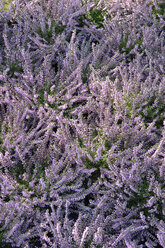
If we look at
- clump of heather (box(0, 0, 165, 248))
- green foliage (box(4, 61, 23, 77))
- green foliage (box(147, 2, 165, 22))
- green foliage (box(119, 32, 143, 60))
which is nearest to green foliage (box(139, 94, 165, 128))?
clump of heather (box(0, 0, 165, 248))

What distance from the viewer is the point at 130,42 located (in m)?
2.32

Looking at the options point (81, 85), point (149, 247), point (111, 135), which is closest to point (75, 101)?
point (81, 85)

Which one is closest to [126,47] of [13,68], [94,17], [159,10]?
[94,17]

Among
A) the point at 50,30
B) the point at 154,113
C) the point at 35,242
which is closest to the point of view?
the point at 35,242

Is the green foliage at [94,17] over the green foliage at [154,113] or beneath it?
over

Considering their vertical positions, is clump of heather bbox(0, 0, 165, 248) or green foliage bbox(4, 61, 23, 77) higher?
green foliage bbox(4, 61, 23, 77)

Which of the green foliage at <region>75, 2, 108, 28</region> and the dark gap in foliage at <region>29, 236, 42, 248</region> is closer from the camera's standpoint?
the dark gap in foliage at <region>29, 236, 42, 248</region>

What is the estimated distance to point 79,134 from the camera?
180 centimetres

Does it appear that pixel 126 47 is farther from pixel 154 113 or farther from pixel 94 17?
pixel 154 113

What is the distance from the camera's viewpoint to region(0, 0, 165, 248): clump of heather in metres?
1.51

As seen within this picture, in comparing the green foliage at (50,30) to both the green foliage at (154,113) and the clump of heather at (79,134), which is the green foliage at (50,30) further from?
the green foliage at (154,113)

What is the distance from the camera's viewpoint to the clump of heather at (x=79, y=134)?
59.6 inches

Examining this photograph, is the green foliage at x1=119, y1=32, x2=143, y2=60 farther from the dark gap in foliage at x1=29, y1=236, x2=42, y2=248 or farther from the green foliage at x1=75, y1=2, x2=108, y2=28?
the dark gap in foliage at x1=29, y1=236, x2=42, y2=248

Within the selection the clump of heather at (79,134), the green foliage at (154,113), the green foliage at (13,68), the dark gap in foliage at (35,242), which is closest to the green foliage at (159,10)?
the clump of heather at (79,134)
